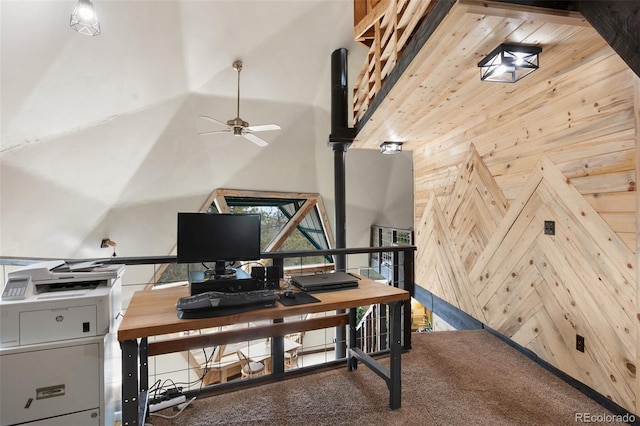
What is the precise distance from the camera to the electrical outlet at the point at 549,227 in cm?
241

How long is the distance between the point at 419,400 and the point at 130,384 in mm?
1761

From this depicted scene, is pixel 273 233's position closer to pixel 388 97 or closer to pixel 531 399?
pixel 388 97

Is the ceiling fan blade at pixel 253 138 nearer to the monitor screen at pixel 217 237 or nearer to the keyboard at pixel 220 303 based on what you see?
the monitor screen at pixel 217 237

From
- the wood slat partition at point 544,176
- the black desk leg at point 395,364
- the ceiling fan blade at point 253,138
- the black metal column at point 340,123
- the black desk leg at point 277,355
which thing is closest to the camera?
the wood slat partition at point 544,176

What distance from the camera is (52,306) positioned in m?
1.55

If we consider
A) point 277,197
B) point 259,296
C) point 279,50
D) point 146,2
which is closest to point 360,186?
point 277,197

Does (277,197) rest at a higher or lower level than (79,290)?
higher

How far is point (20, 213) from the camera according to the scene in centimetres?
394

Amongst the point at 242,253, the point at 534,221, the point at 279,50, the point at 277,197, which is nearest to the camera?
the point at 242,253

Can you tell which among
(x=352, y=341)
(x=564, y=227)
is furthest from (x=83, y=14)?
(x=564, y=227)

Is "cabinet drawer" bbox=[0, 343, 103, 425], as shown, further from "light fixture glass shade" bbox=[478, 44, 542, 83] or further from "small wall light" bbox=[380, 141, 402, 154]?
"small wall light" bbox=[380, 141, 402, 154]

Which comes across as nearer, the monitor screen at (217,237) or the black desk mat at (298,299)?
the black desk mat at (298,299)

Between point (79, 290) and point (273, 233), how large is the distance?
565 centimetres
